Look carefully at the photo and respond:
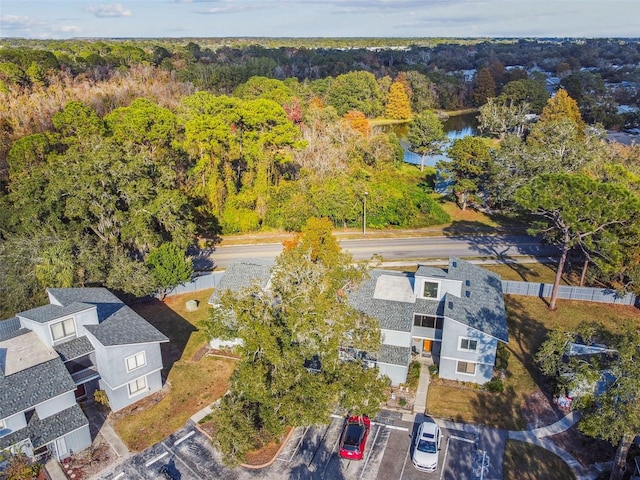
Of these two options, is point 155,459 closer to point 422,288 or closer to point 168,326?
point 168,326

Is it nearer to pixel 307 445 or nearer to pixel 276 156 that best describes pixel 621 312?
pixel 307 445

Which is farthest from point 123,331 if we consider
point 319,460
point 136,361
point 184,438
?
point 319,460

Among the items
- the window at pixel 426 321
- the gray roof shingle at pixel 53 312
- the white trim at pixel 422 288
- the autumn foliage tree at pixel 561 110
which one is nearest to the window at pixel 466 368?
the window at pixel 426 321

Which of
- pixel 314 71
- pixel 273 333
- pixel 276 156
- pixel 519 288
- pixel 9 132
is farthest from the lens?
pixel 314 71

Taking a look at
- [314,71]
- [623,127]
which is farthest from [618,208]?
[314,71]

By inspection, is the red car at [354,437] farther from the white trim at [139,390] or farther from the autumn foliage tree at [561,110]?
the autumn foliage tree at [561,110]

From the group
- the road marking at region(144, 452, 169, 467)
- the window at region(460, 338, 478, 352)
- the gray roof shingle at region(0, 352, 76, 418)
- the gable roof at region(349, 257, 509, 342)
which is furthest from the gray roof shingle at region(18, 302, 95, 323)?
the window at region(460, 338, 478, 352)
